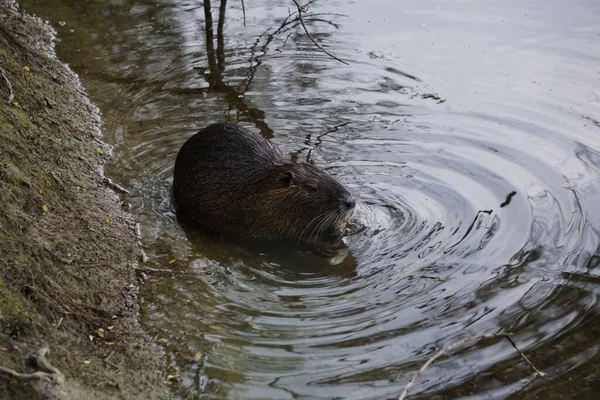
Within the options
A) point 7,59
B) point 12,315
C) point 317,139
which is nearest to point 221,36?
point 317,139

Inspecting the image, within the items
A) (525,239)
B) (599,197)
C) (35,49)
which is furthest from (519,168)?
(35,49)

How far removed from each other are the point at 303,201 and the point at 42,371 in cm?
215

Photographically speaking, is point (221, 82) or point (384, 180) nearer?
point (384, 180)

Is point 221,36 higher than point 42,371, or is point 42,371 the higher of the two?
point 221,36

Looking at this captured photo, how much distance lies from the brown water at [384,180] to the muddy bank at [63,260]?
18 centimetres

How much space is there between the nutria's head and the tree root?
203cm

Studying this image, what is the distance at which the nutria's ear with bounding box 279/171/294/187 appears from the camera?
14.9 ft

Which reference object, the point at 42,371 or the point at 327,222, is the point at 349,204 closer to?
the point at 327,222

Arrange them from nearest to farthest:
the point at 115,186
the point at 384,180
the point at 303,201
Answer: the point at 303,201 < the point at 115,186 < the point at 384,180

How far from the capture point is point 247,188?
15.3 feet

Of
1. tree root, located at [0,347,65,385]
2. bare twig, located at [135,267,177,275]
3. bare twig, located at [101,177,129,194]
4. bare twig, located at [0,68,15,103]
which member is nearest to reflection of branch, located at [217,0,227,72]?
bare twig, located at [101,177,129,194]

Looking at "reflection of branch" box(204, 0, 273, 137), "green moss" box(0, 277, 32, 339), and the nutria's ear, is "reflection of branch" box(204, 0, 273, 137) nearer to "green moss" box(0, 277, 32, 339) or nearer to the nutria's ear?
the nutria's ear

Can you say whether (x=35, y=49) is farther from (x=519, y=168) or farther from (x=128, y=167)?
(x=519, y=168)

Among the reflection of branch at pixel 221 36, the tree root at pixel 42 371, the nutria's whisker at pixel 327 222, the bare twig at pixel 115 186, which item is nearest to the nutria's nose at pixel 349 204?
the nutria's whisker at pixel 327 222
